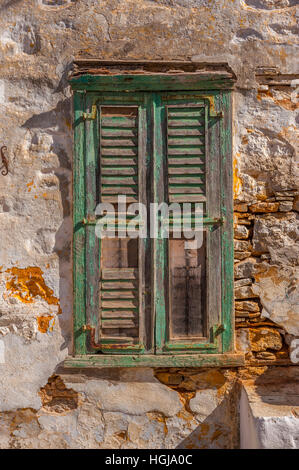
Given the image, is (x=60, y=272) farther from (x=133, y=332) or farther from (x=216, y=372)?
(x=216, y=372)

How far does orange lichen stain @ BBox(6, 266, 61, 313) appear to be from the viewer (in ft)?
10.3

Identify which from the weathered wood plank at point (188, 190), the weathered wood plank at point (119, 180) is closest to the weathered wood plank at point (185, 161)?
the weathered wood plank at point (188, 190)

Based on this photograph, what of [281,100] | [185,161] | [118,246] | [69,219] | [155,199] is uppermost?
[281,100]

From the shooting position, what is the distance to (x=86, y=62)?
3.07 meters

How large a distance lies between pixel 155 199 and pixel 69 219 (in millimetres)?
594

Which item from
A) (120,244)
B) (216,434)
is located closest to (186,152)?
(120,244)

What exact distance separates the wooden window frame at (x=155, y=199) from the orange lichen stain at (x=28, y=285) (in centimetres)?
22

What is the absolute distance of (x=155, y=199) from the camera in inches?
121

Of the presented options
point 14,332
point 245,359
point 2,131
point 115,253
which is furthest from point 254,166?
point 14,332

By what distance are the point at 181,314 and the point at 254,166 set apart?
1.10m

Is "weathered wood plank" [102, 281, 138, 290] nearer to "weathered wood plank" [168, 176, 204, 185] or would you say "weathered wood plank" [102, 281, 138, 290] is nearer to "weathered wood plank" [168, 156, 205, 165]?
"weathered wood plank" [168, 176, 204, 185]

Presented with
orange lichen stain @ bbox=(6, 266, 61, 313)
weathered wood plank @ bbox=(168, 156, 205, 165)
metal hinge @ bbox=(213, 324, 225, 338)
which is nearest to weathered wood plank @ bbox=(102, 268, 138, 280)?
Result: orange lichen stain @ bbox=(6, 266, 61, 313)

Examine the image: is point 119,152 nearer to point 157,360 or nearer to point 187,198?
Result: point 187,198

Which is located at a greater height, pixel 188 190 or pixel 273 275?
pixel 188 190
